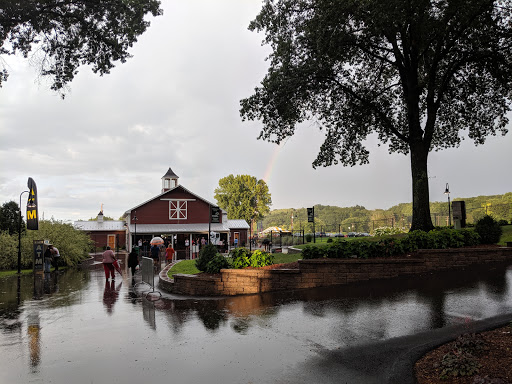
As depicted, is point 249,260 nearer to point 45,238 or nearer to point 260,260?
point 260,260

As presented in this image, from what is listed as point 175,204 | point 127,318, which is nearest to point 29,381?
point 127,318

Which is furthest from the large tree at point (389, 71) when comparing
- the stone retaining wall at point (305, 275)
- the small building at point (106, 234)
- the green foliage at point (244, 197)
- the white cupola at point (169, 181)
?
the green foliage at point (244, 197)

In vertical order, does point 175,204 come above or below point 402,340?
above

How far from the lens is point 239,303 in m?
8.88

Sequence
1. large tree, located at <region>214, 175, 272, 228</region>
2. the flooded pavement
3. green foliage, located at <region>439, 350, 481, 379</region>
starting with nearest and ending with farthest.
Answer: green foliage, located at <region>439, 350, 481, 379</region> → the flooded pavement → large tree, located at <region>214, 175, 272, 228</region>

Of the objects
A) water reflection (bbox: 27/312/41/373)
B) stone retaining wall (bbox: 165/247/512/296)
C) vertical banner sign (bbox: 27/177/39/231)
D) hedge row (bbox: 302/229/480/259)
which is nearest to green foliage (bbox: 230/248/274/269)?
stone retaining wall (bbox: 165/247/512/296)

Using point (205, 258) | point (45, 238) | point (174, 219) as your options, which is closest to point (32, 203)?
point (45, 238)

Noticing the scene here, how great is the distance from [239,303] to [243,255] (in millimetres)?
2413

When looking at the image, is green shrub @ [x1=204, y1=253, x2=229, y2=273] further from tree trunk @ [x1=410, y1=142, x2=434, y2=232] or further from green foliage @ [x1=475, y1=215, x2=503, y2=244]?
green foliage @ [x1=475, y1=215, x2=503, y2=244]

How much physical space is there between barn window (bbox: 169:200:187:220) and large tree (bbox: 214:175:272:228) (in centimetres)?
3072

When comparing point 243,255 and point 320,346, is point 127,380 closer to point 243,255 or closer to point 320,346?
point 320,346

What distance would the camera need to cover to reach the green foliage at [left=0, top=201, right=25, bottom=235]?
3191 centimetres

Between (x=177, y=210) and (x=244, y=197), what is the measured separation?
32.7 m

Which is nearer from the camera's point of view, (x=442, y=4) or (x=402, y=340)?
(x=402, y=340)
